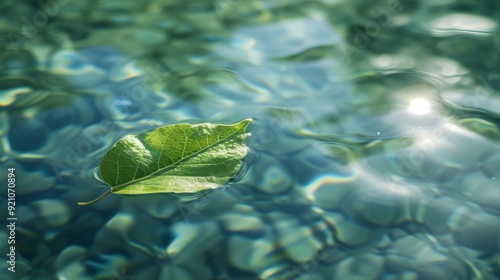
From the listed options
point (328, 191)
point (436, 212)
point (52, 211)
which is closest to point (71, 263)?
point (52, 211)

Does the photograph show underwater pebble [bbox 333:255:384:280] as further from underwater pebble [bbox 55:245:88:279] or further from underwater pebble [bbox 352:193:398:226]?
underwater pebble [bbox 55:245:88:279]

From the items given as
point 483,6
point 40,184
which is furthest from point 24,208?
point 483,6

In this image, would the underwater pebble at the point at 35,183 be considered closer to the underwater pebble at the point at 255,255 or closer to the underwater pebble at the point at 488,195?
the underwater pebble at the point at 255,255

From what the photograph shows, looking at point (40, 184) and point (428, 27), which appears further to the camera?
point (428, 27)

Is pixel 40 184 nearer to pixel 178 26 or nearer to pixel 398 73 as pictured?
pixel 178 26

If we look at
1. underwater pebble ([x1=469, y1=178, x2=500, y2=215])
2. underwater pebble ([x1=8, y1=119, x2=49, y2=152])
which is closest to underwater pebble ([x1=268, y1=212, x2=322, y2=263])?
underwater pebble ([x1=469, y1=178, x2=500, y2=215])

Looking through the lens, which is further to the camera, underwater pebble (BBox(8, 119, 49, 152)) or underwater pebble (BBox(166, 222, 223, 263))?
underwater pebble (BBox(8, 119, 49, 152))

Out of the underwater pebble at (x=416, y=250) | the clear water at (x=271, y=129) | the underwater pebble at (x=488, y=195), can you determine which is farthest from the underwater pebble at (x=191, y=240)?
the underwater pebble at (x=488, y=195)
